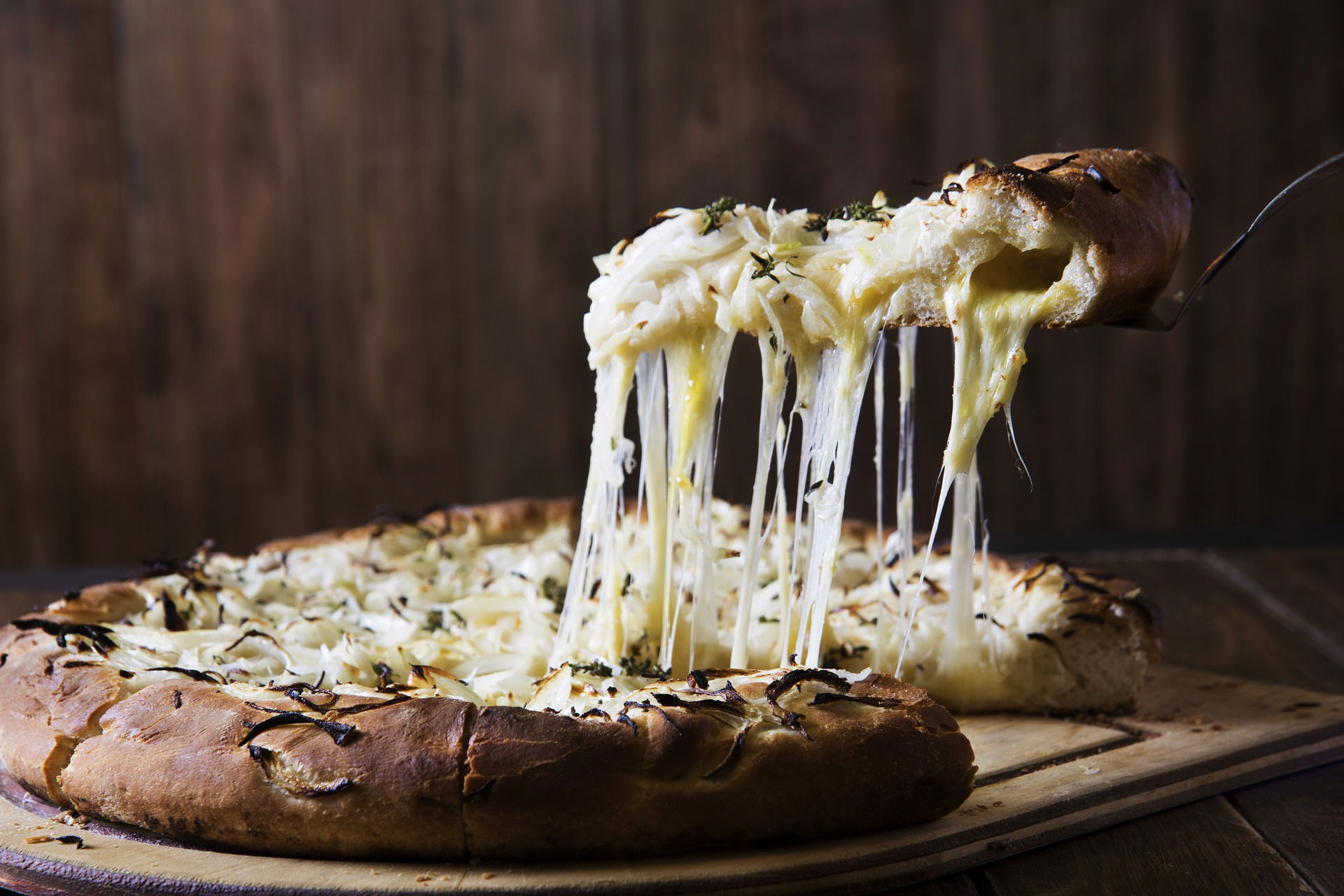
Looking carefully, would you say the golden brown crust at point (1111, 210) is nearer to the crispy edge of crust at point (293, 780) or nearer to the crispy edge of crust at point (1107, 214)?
the crispy edge of crust at point (1107, 214)

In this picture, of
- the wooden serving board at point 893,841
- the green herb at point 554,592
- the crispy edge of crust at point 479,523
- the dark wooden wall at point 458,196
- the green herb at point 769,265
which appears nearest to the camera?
the wooden serving board at point 893,841

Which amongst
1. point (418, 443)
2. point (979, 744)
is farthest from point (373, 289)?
point (979, 744)

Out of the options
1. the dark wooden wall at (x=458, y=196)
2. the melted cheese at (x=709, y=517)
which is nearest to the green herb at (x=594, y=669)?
the melted cheese at (x=709, y=517)

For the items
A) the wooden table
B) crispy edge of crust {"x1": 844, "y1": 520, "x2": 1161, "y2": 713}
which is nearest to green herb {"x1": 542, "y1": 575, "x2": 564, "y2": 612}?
crispy edge of crust {"x1": 844, "y1": 520, "x2": 1161, "y2": 713}

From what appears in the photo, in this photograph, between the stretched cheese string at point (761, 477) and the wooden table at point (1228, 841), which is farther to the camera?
the stretched cheese string at point (761, 477)

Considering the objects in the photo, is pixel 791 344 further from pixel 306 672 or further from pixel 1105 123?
pixel 1105 123

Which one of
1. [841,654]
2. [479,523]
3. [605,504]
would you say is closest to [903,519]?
[841,654]

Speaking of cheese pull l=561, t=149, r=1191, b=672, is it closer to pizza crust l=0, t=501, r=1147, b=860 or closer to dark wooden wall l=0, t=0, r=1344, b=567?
pizza crust l=0, t=501, r=1147, b=860

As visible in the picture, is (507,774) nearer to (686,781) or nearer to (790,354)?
(686,781)
